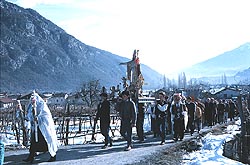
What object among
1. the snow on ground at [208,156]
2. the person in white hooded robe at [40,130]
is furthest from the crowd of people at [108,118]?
the snow on ground at [208,156]

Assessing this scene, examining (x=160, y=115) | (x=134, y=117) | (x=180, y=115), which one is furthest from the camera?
(x=180, y=115)

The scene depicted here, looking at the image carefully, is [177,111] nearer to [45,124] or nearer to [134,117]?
[134,117]

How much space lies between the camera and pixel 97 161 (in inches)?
424

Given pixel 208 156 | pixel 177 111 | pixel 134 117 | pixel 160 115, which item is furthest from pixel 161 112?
pixel 208 156

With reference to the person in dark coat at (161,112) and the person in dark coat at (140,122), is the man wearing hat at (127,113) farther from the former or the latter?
the person in dark coat at (140,122)

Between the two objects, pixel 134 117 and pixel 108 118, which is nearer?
pixel 134 117

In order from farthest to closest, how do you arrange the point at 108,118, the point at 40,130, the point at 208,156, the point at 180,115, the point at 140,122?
the point at 140,122 < the point at 180,115 < the point at 108,118 < the point at 208,156 < the point at 40,130

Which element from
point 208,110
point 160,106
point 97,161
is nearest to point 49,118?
point 97,161

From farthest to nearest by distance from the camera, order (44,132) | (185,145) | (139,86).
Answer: (139,86), (185,145), (44,132)

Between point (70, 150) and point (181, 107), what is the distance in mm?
4605

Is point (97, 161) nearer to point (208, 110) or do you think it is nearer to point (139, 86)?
point (139, 86)

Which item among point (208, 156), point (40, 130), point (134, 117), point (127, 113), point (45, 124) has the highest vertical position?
point (127, 113)

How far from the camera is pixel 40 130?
34.0 feet

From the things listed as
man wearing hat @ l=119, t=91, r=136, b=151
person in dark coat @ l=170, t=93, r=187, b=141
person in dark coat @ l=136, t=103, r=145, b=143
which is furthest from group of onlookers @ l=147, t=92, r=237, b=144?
man wearing hat @ l=119, t=91, r=136, b=151
